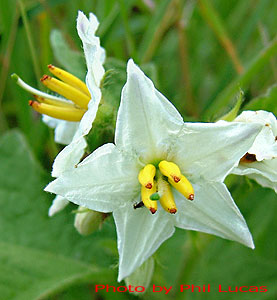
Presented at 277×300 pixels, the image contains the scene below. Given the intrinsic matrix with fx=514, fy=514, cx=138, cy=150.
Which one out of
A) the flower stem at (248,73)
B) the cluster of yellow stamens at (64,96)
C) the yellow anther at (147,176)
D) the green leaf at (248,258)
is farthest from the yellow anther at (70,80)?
the green leaf at (248,258)

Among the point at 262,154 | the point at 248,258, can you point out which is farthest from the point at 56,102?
the point at 248,258

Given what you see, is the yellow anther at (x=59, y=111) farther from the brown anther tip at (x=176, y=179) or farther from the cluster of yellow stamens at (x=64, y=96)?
the brown anther tip at (x=176, y=179)

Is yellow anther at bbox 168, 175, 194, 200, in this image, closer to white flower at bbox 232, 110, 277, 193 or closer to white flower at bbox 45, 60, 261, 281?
white flower at bbox 45, 60, 261, 281

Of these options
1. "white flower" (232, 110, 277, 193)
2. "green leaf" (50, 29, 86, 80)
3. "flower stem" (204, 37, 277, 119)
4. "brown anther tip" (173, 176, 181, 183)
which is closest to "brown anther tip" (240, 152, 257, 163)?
"white flower" (232, 110, 277, 193)

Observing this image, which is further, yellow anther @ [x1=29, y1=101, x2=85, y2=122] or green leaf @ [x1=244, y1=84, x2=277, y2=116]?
green leaf @ [x1=244, y1=84, x2=277, y2=116]

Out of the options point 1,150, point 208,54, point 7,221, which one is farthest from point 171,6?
point 7,221

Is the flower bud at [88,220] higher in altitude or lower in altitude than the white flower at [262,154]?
lower

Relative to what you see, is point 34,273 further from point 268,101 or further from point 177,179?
point 268,101

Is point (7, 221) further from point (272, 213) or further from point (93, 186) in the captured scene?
point (272, 213)
